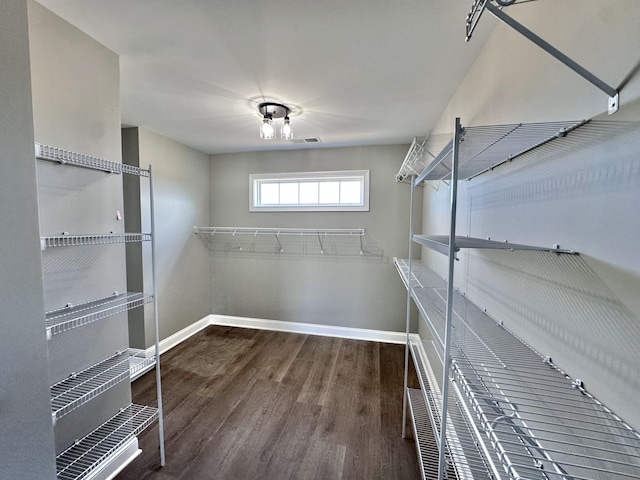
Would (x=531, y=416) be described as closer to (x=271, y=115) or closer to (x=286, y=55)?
(x=286, y=55)

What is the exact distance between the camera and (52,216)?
1.31 m

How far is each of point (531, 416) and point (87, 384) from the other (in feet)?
6.21

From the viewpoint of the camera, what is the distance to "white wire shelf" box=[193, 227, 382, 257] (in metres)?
3.32

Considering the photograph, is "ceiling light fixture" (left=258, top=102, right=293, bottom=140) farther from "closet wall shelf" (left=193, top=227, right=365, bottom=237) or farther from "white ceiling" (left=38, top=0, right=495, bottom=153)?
"closet wall shelf" (left=193, top=227, right=365, bottom=237)

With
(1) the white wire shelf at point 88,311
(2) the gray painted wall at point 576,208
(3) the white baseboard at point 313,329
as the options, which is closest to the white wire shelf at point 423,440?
(2) the gray painted wall at point 576,208

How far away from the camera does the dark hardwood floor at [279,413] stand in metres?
1.62

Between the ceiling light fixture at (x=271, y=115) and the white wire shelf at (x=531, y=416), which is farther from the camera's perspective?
the ceiling light fixture at (x=271, y=115)

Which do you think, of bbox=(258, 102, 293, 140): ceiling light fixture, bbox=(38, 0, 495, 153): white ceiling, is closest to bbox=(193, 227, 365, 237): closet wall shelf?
bbox=(38, 0, 495, 153): white ceiling

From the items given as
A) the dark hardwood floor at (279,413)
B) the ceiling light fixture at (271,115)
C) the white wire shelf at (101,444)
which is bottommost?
the dark hardwood floor at (279,413)

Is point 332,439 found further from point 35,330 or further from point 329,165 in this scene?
point 329,165

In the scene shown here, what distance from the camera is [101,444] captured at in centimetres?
144

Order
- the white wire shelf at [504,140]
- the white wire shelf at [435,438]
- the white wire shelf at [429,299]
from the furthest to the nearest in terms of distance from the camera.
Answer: the white wire shelf at [435,438]
the white wire shelf at [429,299]
the white wire shelf at [504,140]

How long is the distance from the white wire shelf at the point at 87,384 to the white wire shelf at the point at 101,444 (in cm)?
28

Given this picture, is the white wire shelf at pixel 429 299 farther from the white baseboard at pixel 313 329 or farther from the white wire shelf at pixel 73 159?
the white wire shelf at pixel 73 159
